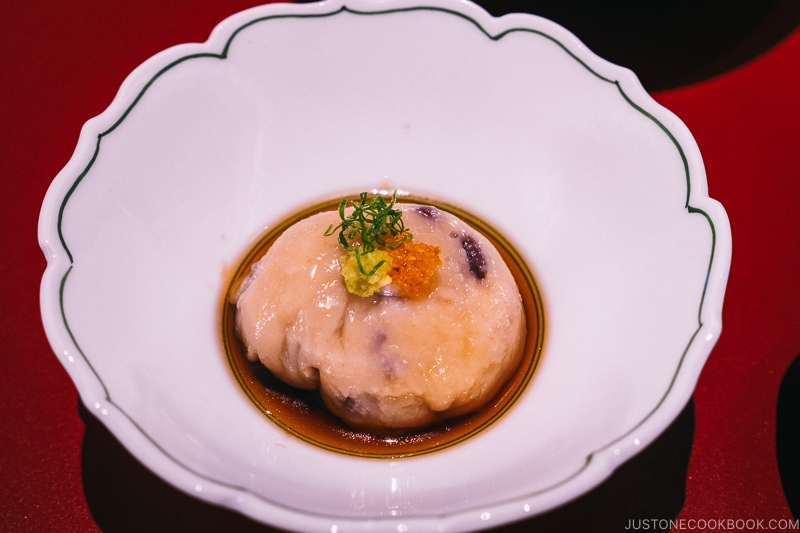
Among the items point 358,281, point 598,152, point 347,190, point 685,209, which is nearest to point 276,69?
point 347,190

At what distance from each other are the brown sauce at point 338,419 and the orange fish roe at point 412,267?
1.44 feet

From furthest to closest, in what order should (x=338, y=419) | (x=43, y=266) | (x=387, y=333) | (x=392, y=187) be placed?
(x=392, y=187) → (x=43, y=266) → (x=338, y=419) → (x=387, y=333)

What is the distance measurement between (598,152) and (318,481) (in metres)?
1.46

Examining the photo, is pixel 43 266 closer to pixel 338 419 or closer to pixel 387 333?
pixel 338 419

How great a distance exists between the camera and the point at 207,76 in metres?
2.31

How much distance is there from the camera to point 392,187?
2.68 meters

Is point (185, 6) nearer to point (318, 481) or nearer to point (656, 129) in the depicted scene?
point (656, 129)

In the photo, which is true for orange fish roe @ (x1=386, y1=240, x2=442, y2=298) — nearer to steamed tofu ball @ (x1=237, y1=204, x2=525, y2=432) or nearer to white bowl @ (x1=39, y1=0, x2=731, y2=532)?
steamed tofu ball @ (x1=237, y1=204, x2=525, y2=432)

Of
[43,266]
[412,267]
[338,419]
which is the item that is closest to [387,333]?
[412,267]

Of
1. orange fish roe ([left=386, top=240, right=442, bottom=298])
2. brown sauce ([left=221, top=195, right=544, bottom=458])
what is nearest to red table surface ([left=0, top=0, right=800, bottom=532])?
brown sauce ([left=221, top=195, right=544, bottom=458])

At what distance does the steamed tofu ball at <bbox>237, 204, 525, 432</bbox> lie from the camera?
1.93 meters

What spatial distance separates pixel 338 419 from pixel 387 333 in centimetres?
36

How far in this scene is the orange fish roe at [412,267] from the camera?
77.4 inches

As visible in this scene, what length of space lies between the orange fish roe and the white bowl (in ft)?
1.57
